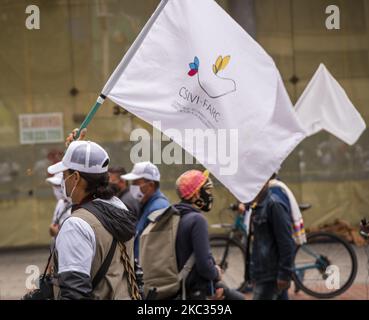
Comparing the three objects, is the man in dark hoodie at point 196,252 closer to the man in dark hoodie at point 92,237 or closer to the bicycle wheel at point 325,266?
the man in dark hoodie at point 92,237

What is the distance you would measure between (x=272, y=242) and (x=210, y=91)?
1932mm

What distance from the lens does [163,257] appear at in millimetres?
5918

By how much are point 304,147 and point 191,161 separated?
2.23 metres

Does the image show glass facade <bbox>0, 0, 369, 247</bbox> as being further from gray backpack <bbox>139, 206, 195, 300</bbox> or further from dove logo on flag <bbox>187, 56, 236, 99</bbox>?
dove logo on flag <bbox>187, 56, 236, 99</bbox>

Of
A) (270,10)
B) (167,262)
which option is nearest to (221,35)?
(167,262)

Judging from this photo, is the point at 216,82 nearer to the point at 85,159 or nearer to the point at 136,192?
the point at 85,159

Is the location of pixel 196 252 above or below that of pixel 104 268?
below

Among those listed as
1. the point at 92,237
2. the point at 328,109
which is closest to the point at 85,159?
the point at 92,237

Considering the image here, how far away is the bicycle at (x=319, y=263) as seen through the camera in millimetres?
9695

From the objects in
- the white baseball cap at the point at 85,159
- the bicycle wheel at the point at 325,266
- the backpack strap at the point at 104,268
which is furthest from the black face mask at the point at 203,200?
the bicycle wheel at the point at 325,266

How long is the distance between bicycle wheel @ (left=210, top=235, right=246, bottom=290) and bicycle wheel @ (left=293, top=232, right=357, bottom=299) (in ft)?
2.37

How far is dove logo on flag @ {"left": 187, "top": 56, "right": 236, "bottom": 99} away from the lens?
5605 millimetres
